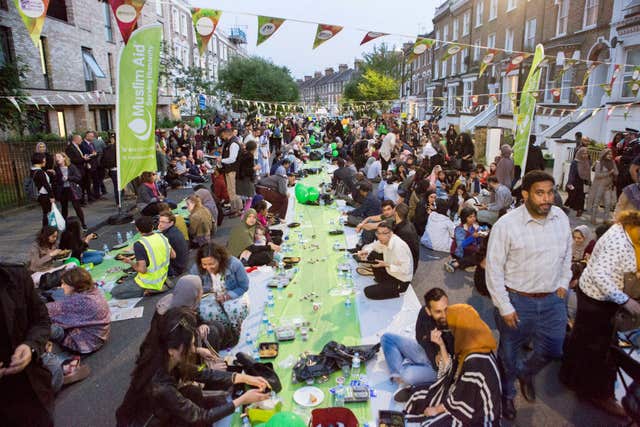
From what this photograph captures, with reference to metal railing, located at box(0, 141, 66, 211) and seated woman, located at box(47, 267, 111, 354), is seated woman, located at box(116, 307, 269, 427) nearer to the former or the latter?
seated woman, located at box(47, 267, 111, 354)

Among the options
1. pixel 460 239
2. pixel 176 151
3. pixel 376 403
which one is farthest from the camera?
pixel 176 151

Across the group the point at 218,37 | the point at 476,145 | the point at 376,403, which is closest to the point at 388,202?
the point at 376,403

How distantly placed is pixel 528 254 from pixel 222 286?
11.2 ft

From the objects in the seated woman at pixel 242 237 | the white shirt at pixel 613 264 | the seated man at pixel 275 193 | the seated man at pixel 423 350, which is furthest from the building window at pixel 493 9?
the seated man at pixel 423 350

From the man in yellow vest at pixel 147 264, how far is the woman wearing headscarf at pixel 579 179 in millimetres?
9118

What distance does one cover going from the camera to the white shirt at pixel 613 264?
3.54 m

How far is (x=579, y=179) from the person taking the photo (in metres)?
10.0

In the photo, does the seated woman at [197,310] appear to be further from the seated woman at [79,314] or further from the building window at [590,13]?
the building window at [590,13]

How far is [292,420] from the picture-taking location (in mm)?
3289

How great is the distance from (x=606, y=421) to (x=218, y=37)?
51.0 meters

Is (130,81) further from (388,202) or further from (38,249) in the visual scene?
(388,202)

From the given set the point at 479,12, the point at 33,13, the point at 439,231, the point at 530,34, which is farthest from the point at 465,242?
the point at 479,12

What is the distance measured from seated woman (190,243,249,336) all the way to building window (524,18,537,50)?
23179 mm

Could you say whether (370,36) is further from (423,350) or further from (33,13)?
(423,350)
